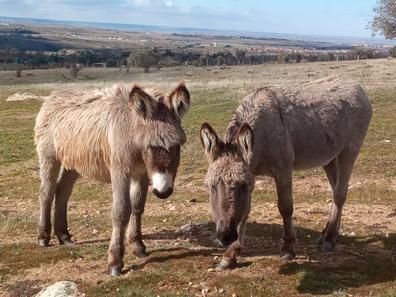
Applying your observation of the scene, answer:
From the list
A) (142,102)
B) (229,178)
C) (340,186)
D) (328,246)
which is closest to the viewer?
(229,178)

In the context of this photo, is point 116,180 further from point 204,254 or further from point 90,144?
point 204,254

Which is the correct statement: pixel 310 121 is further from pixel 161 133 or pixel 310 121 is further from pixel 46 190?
pixel 46 190

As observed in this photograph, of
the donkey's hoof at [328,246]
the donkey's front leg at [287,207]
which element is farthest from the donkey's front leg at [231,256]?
the donkey's hoof at [328,246]

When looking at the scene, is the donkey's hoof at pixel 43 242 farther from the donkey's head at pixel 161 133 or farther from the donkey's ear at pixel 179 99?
the donkey's ear at pixel 179 99

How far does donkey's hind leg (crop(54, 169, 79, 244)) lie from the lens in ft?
34.0

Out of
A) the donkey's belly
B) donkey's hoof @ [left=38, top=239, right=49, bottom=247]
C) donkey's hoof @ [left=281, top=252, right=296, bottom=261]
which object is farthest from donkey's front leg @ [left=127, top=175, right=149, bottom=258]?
the donkey's belly

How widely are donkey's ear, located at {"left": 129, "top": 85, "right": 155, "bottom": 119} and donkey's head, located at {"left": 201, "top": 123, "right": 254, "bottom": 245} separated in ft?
3.65

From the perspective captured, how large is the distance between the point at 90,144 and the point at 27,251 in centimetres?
258

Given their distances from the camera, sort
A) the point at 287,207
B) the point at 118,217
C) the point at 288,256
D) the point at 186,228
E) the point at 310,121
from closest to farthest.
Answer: the point at 118,217 → the point at 287,207 → the point at 288,256 → the point at 310,121 → the point at 186,228

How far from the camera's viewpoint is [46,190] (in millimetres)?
10117

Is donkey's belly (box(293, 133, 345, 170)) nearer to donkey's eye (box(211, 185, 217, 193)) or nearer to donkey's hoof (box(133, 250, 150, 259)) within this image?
donkey's eye (box(211, 185, 217, 193))

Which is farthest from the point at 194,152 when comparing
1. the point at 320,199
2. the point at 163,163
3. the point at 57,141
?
the point at 163,163

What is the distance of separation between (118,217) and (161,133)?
1.61m

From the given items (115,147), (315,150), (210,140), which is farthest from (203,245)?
(210,140)
